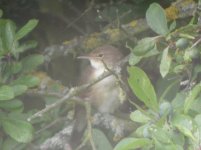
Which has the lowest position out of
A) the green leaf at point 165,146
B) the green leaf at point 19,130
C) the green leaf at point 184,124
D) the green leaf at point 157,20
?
the green leaf at point 19,130

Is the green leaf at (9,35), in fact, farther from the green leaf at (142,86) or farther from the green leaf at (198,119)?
the green leaf at (198,119)

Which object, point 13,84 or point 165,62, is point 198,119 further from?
point 13,84

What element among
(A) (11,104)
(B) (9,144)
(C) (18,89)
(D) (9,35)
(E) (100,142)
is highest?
(D) (9,35)

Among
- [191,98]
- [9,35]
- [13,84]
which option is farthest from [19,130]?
[191,98]

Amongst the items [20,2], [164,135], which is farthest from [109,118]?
[20,2]

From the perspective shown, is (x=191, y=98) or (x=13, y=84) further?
(x=13, y=84)

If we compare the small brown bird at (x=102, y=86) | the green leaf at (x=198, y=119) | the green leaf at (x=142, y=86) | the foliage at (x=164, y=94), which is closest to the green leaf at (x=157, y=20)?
the foliage at (x=164, y=94)

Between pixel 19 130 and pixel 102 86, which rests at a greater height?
pixel 19 130

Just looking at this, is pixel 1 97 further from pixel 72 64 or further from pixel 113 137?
pixel 72 64
